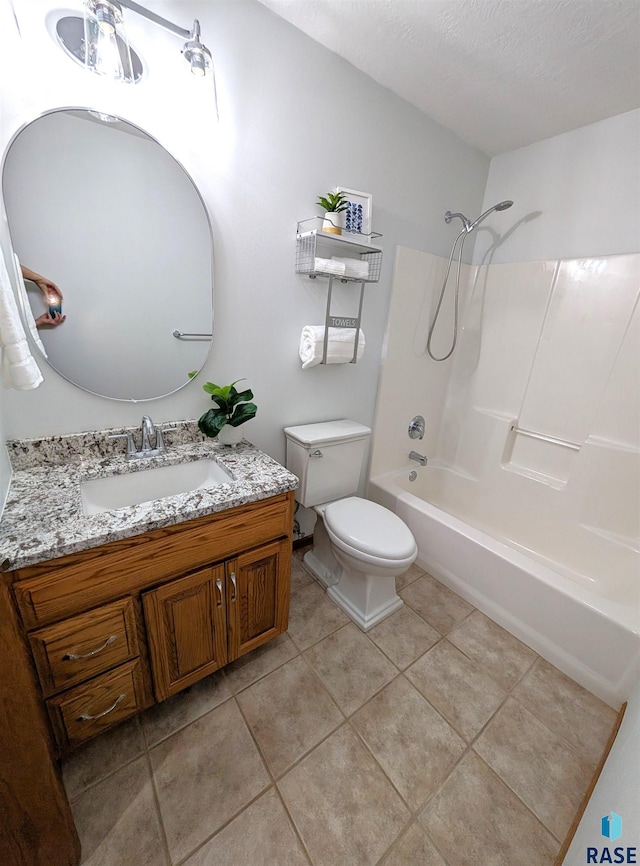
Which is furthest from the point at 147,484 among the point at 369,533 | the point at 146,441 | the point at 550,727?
the point at 550,727

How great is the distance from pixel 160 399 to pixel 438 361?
1.75m

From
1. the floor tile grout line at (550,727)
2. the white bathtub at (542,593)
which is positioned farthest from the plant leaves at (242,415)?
the floor tile grout line at (550,727)

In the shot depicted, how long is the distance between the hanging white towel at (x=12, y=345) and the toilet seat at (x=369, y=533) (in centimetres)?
121

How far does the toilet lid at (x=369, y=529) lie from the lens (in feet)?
4.69

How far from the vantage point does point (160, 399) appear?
1.32 metres

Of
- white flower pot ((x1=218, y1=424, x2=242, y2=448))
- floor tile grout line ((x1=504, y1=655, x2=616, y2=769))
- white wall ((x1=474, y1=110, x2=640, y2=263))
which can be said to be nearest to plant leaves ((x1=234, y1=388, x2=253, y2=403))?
white flower pot ((x1=218, y1=424, x2=242, y2=448))

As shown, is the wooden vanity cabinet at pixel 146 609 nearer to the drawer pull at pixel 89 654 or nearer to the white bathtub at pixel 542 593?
the drawer pull at pixel 89 654

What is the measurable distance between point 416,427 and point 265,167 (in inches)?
64.3

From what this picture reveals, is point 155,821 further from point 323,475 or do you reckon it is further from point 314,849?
point 323,475

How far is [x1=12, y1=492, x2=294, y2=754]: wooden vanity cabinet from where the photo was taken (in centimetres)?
84

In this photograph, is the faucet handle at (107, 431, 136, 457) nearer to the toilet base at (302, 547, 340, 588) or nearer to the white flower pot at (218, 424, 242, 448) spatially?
the white flower pot at (218, 424, 242, 448)

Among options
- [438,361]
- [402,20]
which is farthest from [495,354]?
[402,20]

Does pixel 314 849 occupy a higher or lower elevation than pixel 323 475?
lower

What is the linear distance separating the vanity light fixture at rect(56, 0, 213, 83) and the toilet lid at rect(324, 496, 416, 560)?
166 cm
